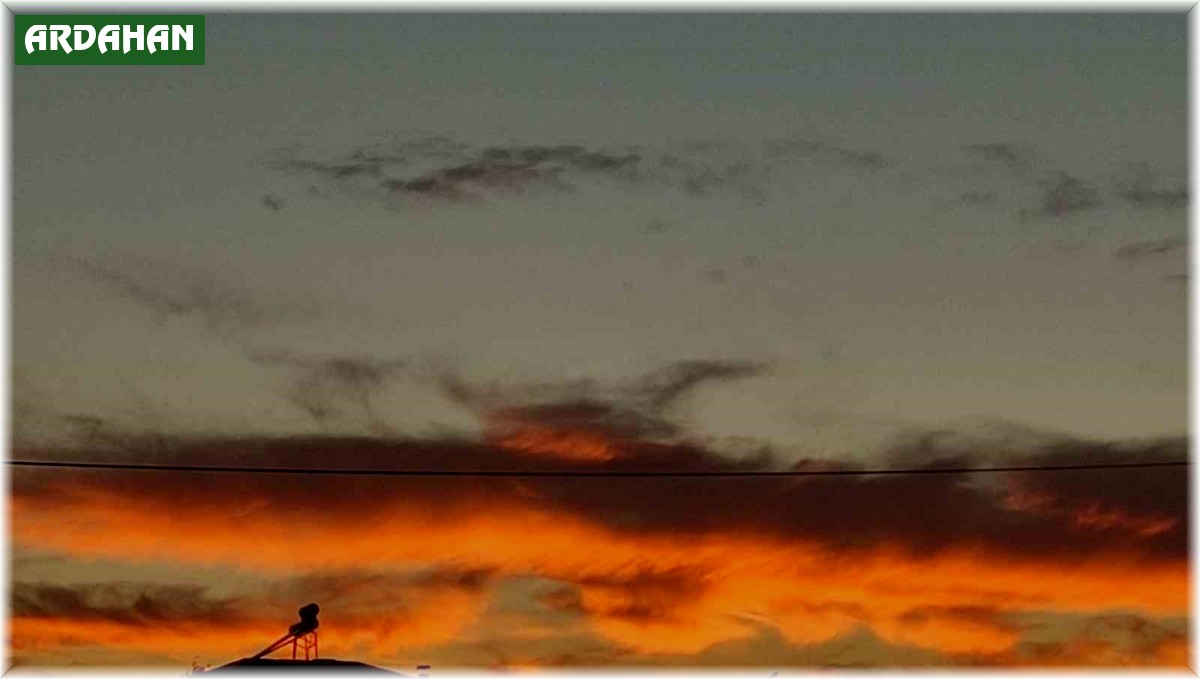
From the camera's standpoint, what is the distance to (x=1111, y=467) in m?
35.0

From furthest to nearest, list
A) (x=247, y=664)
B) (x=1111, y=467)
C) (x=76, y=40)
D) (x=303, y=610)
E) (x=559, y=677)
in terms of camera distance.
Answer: (x=247, y=664) → (x=303, y=610) → (x=1111, y=467) → (x=76, y=40) → (x=559, y=677)

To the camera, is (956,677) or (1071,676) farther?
(956,677)

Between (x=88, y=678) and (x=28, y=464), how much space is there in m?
8.42

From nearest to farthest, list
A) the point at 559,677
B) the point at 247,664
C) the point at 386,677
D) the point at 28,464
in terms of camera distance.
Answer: the point at 559,677, the point at 28,464, the point at 247,664, the point at 386,677

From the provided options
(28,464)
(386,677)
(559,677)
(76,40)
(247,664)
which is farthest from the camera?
(386,677)

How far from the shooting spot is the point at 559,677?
2395 centimetres

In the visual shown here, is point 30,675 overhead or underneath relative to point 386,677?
underneath

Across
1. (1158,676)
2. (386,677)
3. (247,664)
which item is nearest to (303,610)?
(247,664)

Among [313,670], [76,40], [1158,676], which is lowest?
[1158,676]

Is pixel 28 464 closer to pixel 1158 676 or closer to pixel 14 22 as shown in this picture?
pixel 14 22

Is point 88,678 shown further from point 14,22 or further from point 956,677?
point 956,677

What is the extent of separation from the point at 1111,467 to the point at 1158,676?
10.9 m

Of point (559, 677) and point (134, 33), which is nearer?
point (559, 677)

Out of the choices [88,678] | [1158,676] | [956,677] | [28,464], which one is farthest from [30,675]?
[1158,676]
